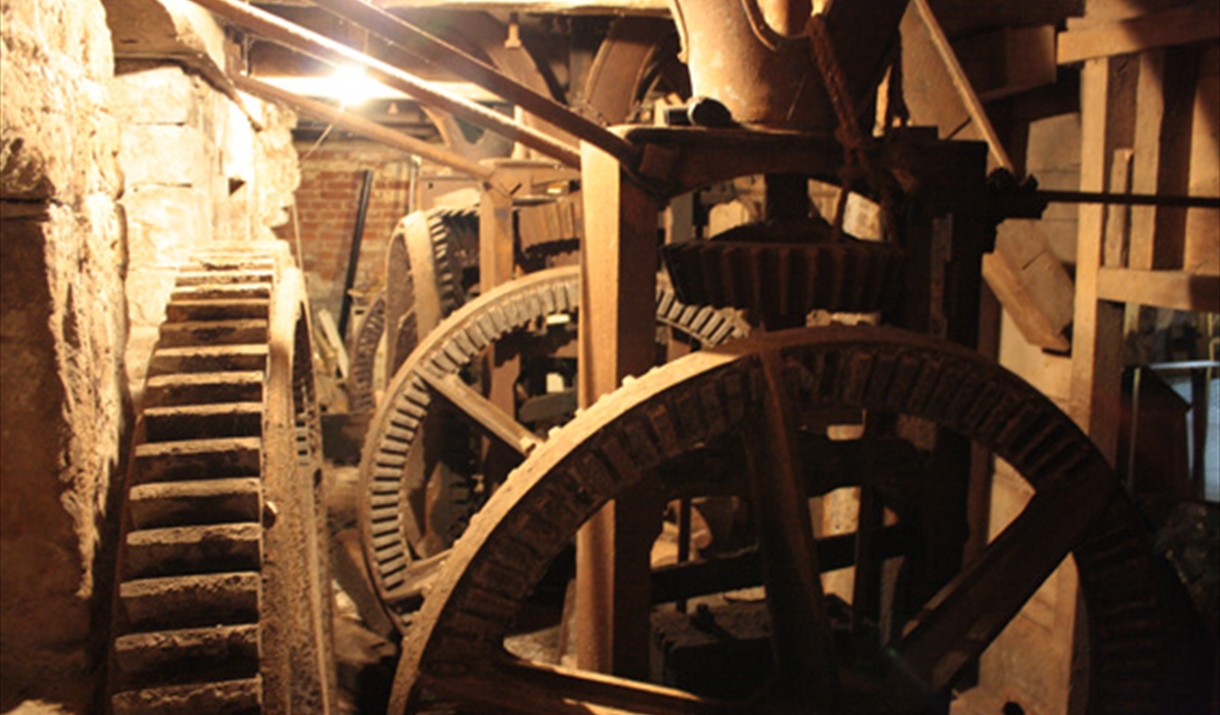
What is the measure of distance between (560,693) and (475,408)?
7.15 feet

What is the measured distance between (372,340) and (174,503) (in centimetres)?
507

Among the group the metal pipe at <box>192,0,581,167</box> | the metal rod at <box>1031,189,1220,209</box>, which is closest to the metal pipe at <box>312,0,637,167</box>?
the metal pipe at <box>192,0,581,167</box>

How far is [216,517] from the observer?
162 cm

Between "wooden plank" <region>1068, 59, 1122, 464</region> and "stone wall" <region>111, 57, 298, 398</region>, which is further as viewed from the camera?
"wooden plank" <region>1068, 59, 1122, 464</region>

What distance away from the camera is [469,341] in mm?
3697

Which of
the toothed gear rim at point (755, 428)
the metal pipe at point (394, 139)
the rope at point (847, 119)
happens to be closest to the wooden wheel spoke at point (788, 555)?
the toothed gear rim at point (755, 428)

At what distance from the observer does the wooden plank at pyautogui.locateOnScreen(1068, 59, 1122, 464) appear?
2877mm

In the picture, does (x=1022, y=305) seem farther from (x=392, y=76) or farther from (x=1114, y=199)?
(x=392, y=76)

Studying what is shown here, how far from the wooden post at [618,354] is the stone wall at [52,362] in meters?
0.89

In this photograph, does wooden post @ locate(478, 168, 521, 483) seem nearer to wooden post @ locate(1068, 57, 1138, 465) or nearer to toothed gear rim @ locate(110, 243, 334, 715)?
toothed gear rim @ locate(110, 243, 334, 715)

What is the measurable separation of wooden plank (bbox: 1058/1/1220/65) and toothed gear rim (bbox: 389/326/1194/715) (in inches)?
51.5

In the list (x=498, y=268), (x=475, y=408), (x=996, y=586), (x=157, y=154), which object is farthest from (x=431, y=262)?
(x=996, y=586)

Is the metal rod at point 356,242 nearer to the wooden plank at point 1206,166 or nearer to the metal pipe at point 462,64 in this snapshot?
the wooden plank at point 1206,166

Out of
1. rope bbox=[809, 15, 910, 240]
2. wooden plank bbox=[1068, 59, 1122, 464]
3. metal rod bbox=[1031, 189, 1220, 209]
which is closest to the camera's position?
rope bbox=[809, 15, 910, 240]
